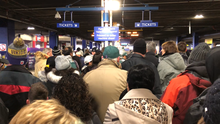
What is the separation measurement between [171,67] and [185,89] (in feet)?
4.04

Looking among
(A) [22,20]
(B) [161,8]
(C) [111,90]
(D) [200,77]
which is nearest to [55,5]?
(A) [22,20]

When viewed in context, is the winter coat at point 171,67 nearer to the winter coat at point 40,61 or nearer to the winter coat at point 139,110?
the winter coat at point 139,110

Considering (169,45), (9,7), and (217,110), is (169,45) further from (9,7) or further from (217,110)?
(9,7)

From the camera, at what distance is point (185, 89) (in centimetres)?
160

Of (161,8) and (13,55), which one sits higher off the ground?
(161,8)

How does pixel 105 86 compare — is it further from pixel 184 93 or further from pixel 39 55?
pixel 39 55

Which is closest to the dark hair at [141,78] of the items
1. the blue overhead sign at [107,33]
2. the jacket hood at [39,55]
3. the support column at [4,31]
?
the jacket hood at [39,55]

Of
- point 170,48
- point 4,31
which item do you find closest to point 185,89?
point 170,48

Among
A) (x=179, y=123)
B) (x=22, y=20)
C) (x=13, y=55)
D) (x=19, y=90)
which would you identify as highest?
(x=22, y=20)

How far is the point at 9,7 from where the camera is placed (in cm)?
937

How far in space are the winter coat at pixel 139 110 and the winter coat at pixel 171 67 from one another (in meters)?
1.47

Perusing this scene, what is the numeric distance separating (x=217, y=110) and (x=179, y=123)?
98 centimetres

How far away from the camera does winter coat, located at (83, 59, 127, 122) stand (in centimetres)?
203

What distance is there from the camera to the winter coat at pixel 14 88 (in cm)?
216
